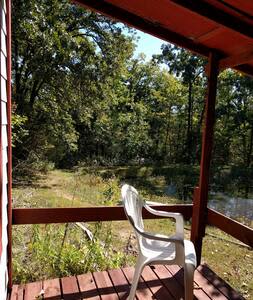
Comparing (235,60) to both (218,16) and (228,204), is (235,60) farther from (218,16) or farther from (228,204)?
(228,204)

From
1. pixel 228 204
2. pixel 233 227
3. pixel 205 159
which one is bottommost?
pixel 228 204

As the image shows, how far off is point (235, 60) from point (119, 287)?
2.14 m

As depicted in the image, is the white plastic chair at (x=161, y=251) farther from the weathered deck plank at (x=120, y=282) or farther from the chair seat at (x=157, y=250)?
the weathered deck plank at (x=120, y=282)

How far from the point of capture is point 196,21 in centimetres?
220

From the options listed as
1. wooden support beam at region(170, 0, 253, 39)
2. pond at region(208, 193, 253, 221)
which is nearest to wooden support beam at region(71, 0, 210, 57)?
wooden support beam at region(170, 0, 253, 39)

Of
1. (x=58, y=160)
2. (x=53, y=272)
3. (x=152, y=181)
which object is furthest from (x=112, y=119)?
(x=53, y=272)

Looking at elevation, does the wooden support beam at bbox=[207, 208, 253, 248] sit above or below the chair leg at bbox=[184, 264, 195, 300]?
above

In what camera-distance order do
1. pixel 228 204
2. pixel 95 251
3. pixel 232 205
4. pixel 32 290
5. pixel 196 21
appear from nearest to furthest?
Answer: pixel 196 21 → pixel 32 290 → pixel 95 251 → pixel 232 205 → pixel 228 204

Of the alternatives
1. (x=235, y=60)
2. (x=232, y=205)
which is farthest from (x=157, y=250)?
(x=232, y=205)

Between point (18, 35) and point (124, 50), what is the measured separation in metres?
3.50

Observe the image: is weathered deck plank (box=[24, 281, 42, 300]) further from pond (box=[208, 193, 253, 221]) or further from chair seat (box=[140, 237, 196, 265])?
pond (box=[208, 193, 253, 221])

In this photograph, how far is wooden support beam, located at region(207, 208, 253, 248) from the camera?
2.36 meters

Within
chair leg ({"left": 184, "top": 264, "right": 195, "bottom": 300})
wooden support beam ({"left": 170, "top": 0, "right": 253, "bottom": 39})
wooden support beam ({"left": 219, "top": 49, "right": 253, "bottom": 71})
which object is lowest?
chair leg ({"left": 184, "top": 264, "right": 195, "bottom": 300})

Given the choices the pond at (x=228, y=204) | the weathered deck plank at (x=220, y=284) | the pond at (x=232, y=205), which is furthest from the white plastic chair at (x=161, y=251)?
the pond at (x=232, y=205)
